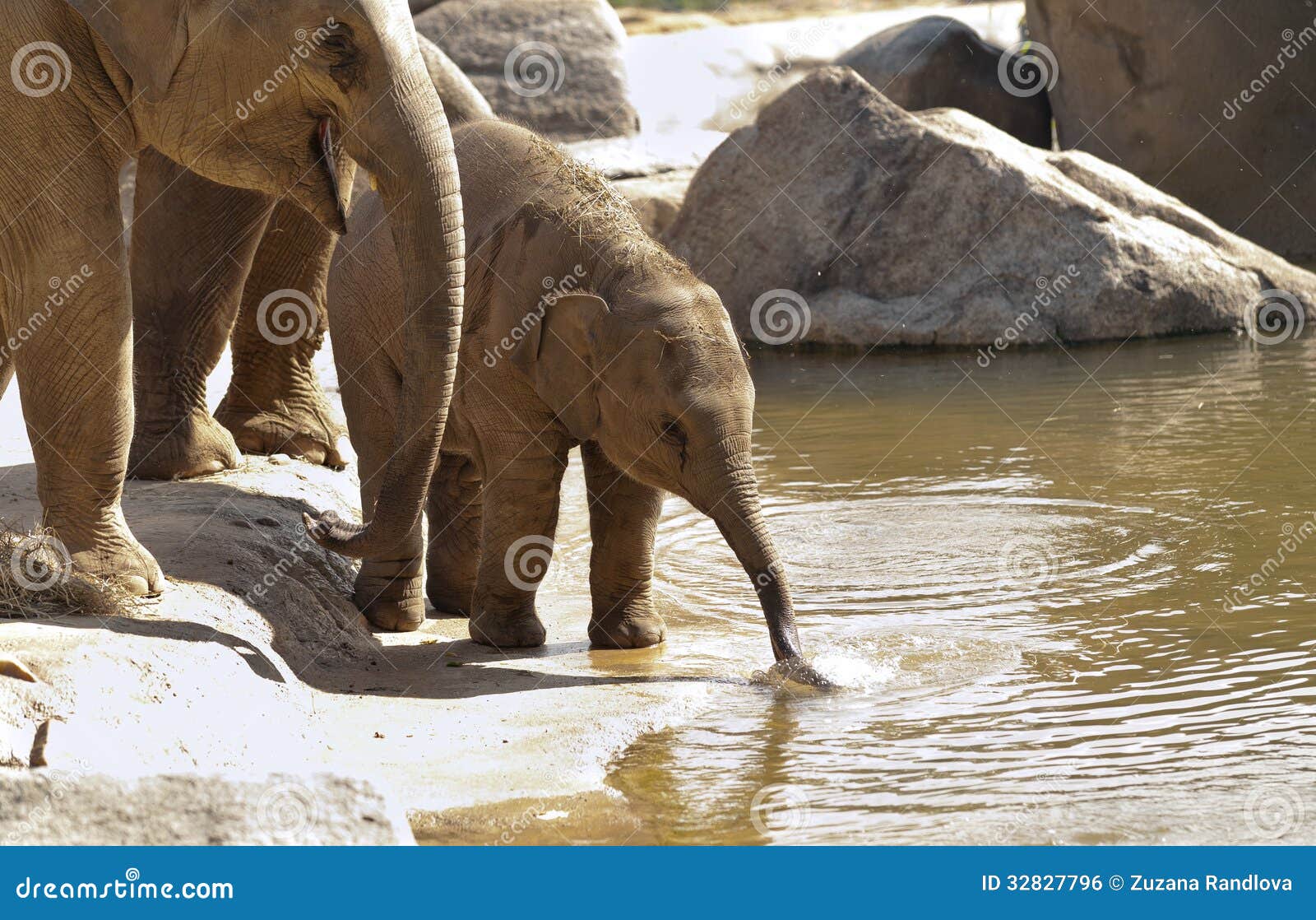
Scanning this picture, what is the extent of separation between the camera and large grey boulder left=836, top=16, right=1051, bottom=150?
2112cm

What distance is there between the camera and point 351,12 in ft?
18.1

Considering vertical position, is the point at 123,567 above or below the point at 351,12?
below

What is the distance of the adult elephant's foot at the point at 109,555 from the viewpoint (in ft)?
19.6

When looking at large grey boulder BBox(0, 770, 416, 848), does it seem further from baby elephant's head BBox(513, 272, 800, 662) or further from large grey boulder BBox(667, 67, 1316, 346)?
large grey boulder BBox(667, 67, 1316, 346)

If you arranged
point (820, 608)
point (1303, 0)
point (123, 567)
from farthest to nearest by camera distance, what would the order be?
point (1303, 0) → point (820, 608) → point (123, 567)

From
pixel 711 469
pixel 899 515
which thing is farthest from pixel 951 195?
pixel 711 469

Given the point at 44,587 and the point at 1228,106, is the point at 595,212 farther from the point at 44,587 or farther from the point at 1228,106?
the point at 1228,106

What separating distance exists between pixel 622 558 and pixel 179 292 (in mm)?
2608

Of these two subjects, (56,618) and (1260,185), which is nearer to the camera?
(56,618)

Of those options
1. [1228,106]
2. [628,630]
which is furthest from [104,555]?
[1228,106]

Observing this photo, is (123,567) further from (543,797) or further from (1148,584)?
(1148,584)

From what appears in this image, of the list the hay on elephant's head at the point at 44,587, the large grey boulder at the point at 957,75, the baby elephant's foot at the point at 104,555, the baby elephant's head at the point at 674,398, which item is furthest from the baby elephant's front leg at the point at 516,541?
the large grey boulder at the point at 957,75

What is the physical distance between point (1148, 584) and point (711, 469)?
252 cm

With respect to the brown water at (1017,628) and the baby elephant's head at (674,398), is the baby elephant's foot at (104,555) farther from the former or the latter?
the brown water at (1017,628)
